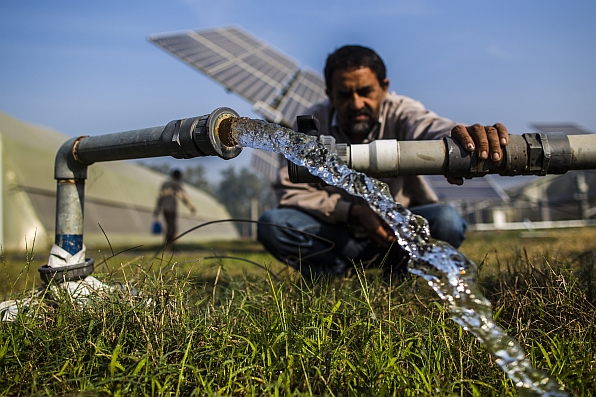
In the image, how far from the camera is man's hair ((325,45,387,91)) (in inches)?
104

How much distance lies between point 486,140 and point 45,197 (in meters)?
10.8

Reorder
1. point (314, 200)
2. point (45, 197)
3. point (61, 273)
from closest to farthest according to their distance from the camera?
point (61, 273) → point (314, 200) → point (45, 197)

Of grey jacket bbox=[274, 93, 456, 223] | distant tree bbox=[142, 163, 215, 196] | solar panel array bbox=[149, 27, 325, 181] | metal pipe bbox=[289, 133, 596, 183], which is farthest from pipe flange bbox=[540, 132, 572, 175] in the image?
distant tree bbox=[142, 163, 215, 196]

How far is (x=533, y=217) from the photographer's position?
90.9 ft

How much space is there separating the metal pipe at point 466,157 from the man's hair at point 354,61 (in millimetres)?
1272

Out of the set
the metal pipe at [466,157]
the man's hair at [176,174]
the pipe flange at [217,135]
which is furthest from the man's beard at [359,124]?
the man's hair at [176,174]

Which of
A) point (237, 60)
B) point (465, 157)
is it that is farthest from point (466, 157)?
point (237, 60)

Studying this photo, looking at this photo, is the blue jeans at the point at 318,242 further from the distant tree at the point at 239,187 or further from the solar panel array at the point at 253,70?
the distant tree at the point at 239,187

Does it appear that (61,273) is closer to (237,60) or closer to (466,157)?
(466,157)

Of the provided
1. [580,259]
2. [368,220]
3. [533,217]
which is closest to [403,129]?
[368,220]

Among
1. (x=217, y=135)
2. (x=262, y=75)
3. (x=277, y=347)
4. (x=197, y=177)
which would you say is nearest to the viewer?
(x=277, y=347)

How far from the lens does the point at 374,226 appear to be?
90.2 inches

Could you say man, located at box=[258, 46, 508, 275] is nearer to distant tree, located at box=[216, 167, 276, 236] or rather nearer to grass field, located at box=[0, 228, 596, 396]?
grass field, located at box=[0, 228, 596, 396]

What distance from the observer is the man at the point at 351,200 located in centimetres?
251
